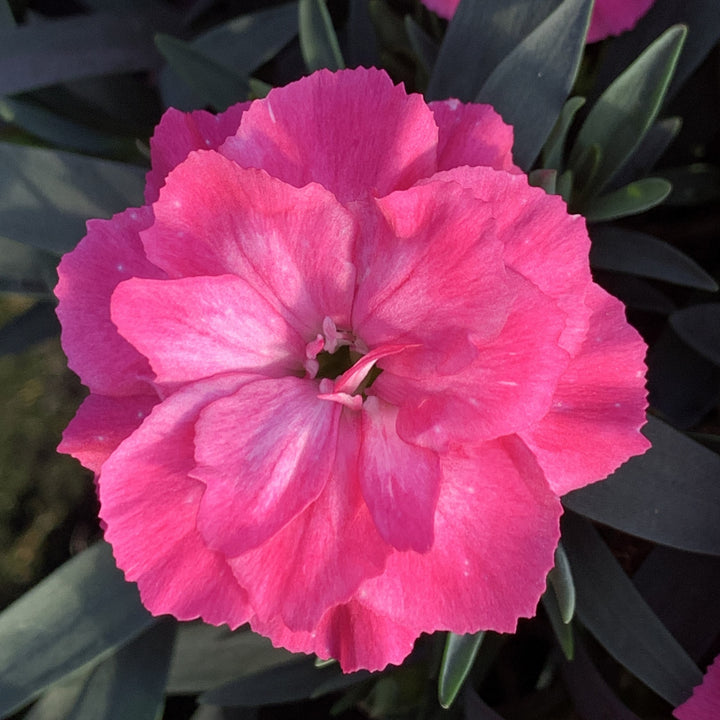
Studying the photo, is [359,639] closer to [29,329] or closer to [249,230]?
[249,230]

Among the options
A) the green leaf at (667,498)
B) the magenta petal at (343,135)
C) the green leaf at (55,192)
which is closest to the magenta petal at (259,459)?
the magenta petal at (343,135)

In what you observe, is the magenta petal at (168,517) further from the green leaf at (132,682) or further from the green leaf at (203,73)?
the green leaf at (203,73)

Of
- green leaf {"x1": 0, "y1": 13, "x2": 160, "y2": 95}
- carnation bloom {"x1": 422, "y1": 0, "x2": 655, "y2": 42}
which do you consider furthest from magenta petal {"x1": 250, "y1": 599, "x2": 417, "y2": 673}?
green leaf {"x1": 0, "y1": 13, "x2": 160, "y2": 95}

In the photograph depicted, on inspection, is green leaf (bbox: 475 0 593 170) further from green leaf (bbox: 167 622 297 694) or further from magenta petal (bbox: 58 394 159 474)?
green leaf (bbox: 167 622 297 694)

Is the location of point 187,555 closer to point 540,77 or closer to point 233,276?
point 233,276

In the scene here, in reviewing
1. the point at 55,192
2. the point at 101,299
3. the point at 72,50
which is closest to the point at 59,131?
the point at 72,50
